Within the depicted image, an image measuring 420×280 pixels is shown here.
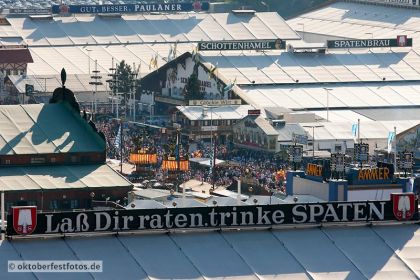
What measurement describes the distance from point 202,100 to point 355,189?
254 feet

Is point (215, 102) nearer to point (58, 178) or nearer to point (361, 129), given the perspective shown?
point (361, 129)

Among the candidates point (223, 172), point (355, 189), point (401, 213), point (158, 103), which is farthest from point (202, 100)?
point (401, 213)

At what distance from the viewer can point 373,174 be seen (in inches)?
3359

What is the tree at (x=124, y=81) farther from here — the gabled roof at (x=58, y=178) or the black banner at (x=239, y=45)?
the gabled roof at (x=58, y=178)

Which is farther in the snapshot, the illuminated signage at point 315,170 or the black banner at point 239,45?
the black banner at point 239,45

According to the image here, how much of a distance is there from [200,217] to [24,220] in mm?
6572

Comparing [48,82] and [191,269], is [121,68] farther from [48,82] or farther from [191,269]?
[191,269]

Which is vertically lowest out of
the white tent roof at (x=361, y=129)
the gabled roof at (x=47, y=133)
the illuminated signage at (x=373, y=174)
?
the white tent roof at (x=361, y=129)

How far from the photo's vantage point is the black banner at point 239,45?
7106 inches

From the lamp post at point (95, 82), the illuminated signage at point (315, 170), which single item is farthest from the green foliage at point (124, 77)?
the illuminated signage at point (315, 170)

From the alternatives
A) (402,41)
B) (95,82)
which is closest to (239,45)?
(95,82)

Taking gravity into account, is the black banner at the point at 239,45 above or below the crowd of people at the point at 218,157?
above

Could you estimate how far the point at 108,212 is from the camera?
63750mm

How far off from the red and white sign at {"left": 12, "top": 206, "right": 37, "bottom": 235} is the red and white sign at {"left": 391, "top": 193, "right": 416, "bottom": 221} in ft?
44.8
